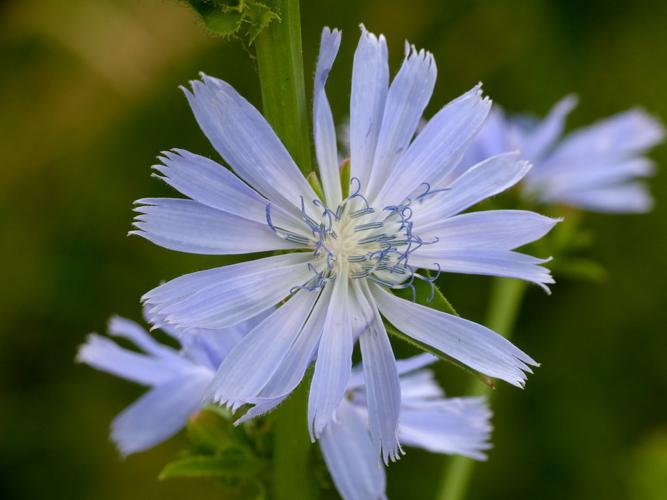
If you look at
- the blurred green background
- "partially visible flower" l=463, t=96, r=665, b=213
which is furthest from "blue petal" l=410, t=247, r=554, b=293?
the blurred green background

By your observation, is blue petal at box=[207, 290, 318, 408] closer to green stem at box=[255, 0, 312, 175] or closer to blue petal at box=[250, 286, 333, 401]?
blue petal at box=[250, 286, 333, 401]

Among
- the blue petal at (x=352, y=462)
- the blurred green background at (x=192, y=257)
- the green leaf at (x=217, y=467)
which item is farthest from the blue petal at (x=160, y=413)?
the blurred green background at (x=192, y=257)

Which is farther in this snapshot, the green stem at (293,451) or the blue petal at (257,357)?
the green stem at (293,451)

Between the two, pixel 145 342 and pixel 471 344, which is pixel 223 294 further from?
pixel 145 342

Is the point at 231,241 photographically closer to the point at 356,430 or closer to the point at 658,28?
the point at 356,430

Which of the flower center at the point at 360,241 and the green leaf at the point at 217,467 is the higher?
the flower center at the point at 360,241

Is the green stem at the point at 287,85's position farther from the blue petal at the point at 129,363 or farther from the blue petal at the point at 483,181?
the blue petal at the point at 129,363

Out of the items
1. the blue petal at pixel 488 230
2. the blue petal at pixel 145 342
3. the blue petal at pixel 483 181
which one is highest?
the blue petal at pixel 483 181
